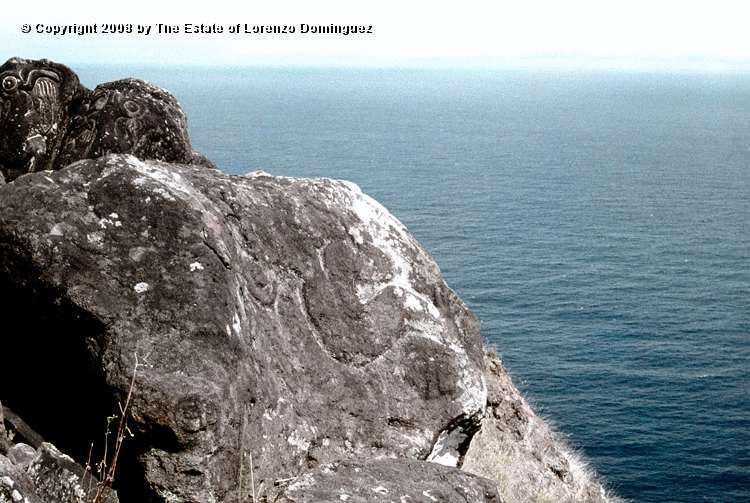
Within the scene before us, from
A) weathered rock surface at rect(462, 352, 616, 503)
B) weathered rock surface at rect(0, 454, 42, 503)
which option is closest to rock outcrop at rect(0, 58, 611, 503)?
weathered rock surface at rect(0, 454, 42, 503)

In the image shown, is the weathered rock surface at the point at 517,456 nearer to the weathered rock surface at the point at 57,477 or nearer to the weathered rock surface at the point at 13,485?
the weathered rock surface at the point at 57,477

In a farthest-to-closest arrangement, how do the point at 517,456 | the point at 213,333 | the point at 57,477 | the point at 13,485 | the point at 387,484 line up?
the point at 517,456 < the point at 387,484 < the point at 213,333 < the point at 57,477 < the point at 13,485

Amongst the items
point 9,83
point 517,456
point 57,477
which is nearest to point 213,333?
point 57,477

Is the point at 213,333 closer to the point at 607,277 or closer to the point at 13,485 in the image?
the point at 13,485

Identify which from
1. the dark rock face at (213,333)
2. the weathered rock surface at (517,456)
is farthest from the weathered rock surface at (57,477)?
the weathered rock surface at (517,456)

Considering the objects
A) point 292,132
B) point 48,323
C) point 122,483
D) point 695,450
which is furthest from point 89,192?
point 292,132

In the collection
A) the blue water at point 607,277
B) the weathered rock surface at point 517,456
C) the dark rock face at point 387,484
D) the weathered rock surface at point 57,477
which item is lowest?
the blue water at point 607,277
